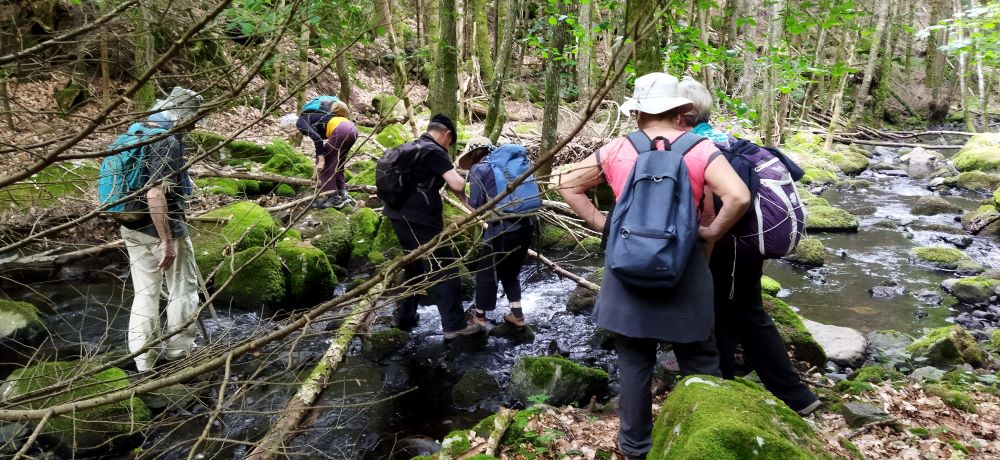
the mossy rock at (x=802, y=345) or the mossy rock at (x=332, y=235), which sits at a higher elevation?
the mossy rock at (x=332, y=235)

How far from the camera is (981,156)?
16.5m

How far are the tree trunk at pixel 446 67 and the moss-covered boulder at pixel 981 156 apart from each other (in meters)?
15.9

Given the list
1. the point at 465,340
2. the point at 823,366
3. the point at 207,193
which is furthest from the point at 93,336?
the point at 823,366

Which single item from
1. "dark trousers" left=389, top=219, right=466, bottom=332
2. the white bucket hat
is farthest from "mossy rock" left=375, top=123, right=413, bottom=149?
the white bucket hat

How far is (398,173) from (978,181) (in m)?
16.1

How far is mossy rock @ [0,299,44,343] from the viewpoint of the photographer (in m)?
5.53

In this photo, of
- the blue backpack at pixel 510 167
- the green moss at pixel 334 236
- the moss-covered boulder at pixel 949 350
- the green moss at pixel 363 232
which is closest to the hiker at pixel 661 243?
the blue backpack at pixel 510 167

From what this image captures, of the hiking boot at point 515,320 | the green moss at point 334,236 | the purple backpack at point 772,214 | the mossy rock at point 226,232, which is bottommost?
the hiking boot at point 515,320

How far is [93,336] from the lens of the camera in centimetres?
594

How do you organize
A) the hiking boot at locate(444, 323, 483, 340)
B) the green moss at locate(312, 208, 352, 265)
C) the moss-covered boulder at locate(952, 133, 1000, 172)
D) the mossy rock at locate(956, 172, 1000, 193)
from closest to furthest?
1. the hiking boot at locate(444, 323, 483, 340)
2. the green moss at locate(312, 208, 352, 265)
3. the mossy rock at locate(956, 172, 1000, 193)
4. the moss-covered boulder at locate(952, 133, 1000, 172)

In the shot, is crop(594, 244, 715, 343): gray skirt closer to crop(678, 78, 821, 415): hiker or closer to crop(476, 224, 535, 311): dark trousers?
crop(678, 78, 821, 415): hiker

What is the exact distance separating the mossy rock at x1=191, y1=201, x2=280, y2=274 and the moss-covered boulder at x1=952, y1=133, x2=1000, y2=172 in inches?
716

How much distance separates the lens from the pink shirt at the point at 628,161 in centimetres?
296

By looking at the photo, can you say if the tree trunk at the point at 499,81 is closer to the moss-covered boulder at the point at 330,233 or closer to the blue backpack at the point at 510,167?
the moss-covered boulder at the point at 330,233
